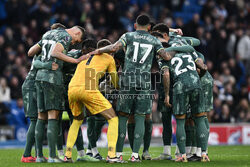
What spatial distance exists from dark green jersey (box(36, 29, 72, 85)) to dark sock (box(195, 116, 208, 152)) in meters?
2.96

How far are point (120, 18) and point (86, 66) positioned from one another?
13.0 metres

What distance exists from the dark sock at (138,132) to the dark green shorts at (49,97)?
1522mm

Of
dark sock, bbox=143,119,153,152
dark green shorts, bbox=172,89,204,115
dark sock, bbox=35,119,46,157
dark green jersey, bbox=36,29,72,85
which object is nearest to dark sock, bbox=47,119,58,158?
dark sock, bbox=35,119,46,157

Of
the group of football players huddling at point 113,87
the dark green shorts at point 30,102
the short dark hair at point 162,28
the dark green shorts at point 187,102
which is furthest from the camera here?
the short dark hair at point 162,28

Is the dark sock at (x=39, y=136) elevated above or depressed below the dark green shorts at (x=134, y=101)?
below

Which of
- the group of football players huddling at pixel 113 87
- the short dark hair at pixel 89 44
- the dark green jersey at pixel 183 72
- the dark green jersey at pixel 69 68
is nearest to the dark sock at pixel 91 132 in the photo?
the group of football players huddling at pixel 113 87

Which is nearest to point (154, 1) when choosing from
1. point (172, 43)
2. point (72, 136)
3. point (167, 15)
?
point (167, 15)

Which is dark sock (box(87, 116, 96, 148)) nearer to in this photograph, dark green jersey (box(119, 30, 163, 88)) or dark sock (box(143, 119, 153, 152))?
dark sock (box(143, 119, 153, 152))

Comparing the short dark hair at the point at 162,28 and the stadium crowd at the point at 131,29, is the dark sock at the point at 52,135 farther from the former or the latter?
the stadium crowd at the point at 131,29

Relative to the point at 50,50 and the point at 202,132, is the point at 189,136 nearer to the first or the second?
the point at 202,132

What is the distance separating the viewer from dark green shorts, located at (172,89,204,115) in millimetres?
11117

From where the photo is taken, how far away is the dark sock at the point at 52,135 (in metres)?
10.6

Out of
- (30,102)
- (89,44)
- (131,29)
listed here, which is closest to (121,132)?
(89,44)

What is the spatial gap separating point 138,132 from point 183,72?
1612 millimetres
